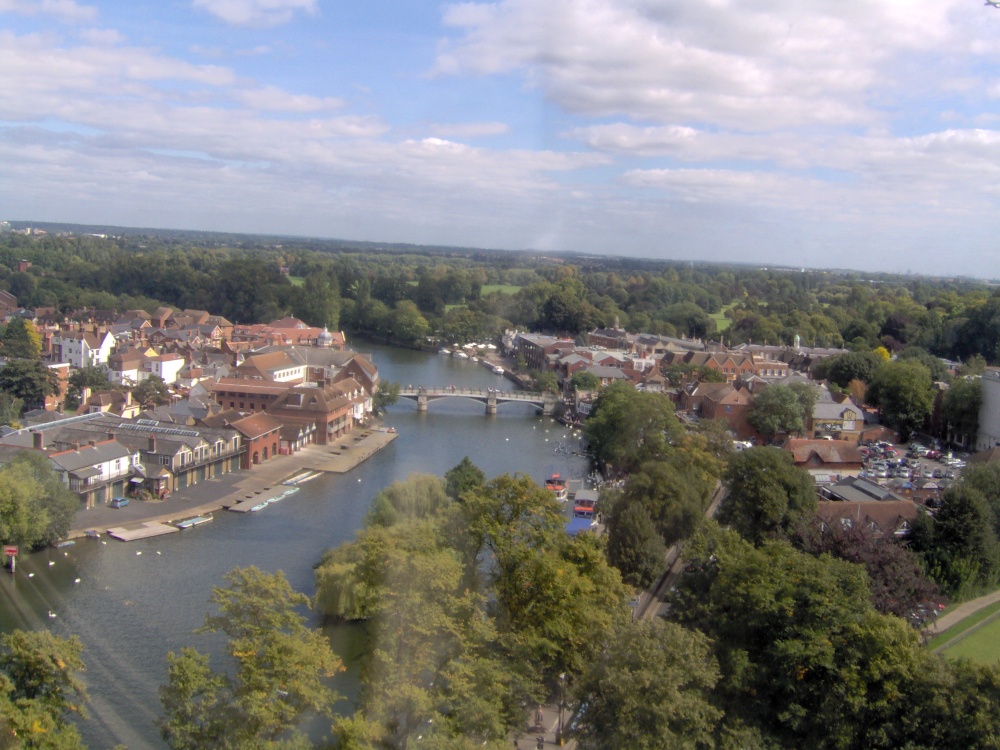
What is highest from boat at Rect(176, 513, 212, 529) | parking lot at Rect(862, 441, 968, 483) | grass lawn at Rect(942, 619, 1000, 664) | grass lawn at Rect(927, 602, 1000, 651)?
parking lot at Rect(862, 441, 968, 483)

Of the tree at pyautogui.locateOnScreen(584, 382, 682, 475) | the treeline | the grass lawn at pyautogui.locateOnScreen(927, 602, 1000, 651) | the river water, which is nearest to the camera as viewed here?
the river water

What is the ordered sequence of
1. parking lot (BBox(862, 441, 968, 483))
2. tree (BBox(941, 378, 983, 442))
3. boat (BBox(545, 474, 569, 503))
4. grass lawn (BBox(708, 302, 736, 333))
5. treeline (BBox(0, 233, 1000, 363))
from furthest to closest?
grass lawn (BBox(708, 302, 736, 333)), treeline (BBox(0, 233, 1000, 363)), tree (BBox(941, 378, 983, 442)), parking lot (BBox(862, 441, 968, 483)), boat (BBox(545, 474, 569, 503))

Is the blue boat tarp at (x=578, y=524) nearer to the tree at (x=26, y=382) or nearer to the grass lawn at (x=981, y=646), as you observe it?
the grass lawn at (x=981, y=646)

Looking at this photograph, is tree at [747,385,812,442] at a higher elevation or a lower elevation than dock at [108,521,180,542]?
higher

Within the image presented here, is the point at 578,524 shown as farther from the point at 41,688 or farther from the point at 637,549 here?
the point at 41,688

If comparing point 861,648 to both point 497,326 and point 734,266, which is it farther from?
point 734,266

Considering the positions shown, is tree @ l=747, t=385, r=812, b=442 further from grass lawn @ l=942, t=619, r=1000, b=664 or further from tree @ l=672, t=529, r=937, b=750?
tree @ l=672, t=529, r=937, b=750

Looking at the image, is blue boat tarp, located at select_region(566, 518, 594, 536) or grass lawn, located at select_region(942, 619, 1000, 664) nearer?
grass lawn, located at select_region(942, 619, 1000, 664)

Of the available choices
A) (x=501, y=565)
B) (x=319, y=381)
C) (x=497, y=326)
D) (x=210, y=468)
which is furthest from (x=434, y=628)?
(x=497, y=326)

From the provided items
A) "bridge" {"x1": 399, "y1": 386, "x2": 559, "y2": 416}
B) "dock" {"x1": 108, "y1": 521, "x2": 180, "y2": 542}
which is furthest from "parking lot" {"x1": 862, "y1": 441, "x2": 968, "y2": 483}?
"dock" {"x1": 108, "y1": 521, "x2": 180, "y2": 542}

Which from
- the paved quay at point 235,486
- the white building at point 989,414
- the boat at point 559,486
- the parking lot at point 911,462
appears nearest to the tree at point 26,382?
the paved quay at point 235,486
